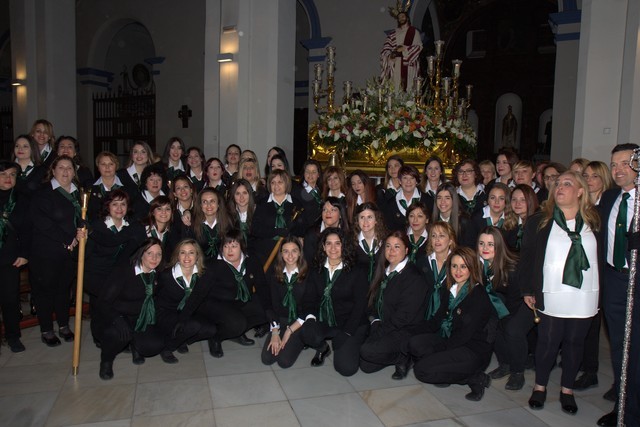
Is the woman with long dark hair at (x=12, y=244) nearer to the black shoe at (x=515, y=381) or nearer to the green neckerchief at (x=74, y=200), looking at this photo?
the green neckerchief at (x=74, y=200)

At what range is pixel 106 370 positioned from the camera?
4.05 m

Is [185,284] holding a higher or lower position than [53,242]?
lower

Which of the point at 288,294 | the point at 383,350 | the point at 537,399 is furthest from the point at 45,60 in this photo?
the point at 537,399

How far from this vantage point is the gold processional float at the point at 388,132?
23.9ft

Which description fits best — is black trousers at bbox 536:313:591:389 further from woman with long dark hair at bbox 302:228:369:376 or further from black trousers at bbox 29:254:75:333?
black trousers at bbox 29:254:75:333

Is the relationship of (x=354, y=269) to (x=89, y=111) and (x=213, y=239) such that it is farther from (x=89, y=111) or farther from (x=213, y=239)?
(x=89, y=111)

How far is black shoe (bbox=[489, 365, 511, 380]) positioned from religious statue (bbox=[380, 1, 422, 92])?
5573 mm

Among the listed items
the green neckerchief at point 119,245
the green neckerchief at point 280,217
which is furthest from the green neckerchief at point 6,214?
the green neckerchief at point 280,217

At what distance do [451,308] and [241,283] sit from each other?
189 cm

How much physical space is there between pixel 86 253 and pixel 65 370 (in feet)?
3.43

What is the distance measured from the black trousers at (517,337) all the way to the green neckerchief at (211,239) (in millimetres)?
2678

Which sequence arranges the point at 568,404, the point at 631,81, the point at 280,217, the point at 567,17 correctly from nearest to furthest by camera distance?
the point at 568,404
the point at 280,217
the point at 631,81
the point at 567,17

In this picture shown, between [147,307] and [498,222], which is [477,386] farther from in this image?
[147,307]

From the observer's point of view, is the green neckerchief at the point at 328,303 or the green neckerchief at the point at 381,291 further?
the green neckerchief at the point at 328,303
